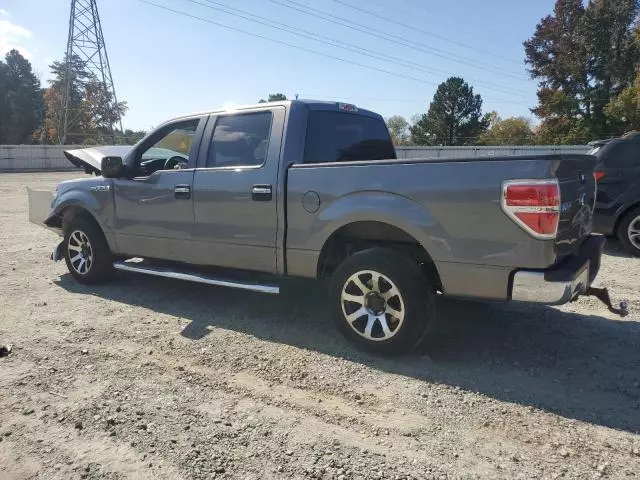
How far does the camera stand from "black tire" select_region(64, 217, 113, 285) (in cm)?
604

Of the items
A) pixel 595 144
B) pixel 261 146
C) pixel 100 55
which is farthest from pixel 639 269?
pixel 100 55

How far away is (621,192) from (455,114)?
209ft

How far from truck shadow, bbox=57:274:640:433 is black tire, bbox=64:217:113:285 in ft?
0.62

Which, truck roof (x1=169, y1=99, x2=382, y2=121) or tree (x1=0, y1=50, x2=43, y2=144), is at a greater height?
tree (x1=0, y1=50, x2=43, y2=144)

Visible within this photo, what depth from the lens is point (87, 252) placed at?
6184 mm

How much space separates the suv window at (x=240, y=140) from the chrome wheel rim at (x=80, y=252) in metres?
2.13

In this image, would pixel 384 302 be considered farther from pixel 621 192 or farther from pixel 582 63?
pixel 582 63

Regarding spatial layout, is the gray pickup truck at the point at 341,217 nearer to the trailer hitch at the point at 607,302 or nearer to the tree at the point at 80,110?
the trailer hitch at the point at 607,302

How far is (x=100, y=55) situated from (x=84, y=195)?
4557cm

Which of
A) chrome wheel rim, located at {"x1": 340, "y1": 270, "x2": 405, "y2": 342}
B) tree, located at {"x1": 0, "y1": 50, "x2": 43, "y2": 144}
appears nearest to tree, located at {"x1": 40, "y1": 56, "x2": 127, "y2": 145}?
tree, located at {"x1": 0, "y1": 50, "x2": 43, "y2": 144}

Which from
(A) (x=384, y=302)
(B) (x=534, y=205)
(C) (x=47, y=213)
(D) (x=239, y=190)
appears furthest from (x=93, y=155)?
(B) (x=534, y=205)

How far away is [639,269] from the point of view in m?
6.96

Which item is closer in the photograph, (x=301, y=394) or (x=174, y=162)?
(x=301, y=394)

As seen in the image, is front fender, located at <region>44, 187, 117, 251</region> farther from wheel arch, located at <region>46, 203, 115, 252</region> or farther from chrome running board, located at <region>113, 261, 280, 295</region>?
chrome running board, located at <region>113, 261, 280, 295</region>
